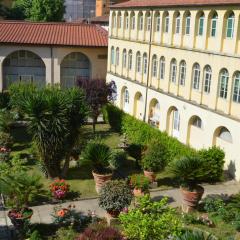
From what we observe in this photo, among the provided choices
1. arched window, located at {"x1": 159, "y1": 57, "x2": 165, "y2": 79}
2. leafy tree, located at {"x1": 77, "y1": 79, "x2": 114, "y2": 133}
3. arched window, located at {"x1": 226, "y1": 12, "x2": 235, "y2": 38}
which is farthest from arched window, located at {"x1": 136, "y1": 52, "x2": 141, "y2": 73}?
arched window, located at {"x1": 226, "y1": 12, "x2": 235, "y2": 38}

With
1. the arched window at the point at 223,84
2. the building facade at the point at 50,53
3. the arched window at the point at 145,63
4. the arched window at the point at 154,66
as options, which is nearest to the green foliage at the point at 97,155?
the arched window at the point at 223,84

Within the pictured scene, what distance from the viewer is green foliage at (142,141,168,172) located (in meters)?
22.6

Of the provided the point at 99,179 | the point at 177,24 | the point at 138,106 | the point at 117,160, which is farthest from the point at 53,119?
the point at 138,106

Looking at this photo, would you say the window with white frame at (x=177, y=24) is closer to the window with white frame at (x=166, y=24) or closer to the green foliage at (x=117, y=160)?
the window with white frame at (x=166, y=24)

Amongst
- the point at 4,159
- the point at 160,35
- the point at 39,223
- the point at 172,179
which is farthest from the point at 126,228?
the point at 160,35

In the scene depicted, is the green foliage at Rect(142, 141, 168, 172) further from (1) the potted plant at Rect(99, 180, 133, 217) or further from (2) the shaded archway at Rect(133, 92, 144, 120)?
(2) the shaded archway at Rect(133, 92, 144, 120)

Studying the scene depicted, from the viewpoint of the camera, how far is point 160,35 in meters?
32.4

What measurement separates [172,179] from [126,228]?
9.28 metres

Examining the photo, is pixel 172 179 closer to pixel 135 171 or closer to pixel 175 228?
pixel 135 171

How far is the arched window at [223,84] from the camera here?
25000mm

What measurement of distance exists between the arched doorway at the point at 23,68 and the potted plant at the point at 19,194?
25867 millimetres

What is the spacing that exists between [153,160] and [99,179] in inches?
113

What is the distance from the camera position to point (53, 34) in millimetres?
45531

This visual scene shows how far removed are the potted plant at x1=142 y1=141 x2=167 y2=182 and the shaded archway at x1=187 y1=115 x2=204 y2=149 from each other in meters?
5.25
